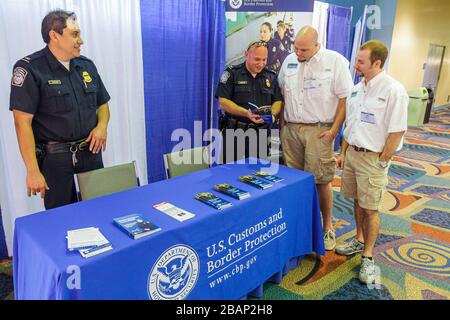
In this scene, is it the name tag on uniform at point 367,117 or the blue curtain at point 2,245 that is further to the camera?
the blue curtain at point 2,245

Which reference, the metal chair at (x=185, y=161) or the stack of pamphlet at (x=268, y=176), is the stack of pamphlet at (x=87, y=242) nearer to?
the metal chair at (x=185, y=161)

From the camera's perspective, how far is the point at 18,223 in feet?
4.58

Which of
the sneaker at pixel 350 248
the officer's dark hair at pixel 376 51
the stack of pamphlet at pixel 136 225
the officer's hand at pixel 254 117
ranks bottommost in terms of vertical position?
the sneaker at pixel 350 248

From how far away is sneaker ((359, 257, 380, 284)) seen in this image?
6.95 feet

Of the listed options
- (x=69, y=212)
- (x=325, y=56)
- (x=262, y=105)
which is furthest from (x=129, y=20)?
(x=69, y=212)

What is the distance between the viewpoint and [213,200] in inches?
65.1

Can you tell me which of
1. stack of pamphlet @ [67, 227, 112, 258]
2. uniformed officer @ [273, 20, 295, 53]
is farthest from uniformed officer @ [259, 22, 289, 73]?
stack of pamphlet @ [67, 227, 112, 258]

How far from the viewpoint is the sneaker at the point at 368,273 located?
6.95ft

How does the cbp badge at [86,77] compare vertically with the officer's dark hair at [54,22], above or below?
below

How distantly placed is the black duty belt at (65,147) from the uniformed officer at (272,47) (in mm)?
2006

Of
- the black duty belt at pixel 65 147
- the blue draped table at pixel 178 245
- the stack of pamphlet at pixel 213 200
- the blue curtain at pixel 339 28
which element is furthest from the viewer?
the blue curtain at pixel 339 28

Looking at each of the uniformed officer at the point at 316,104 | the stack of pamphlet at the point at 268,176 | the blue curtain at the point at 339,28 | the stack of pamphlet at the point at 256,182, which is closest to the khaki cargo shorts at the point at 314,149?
the uniformed officer at the point at 316,104

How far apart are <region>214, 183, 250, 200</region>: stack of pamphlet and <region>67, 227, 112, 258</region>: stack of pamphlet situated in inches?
26.7
